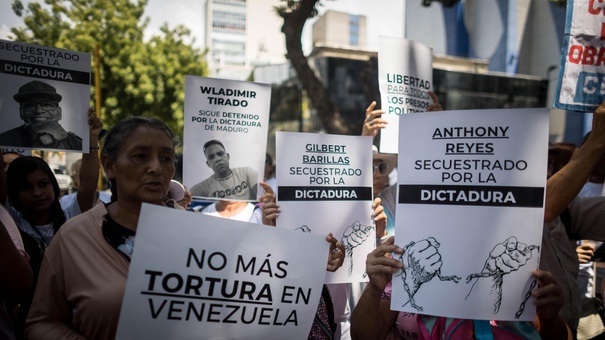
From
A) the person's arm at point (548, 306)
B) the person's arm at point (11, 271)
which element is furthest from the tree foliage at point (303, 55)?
the person's arm at point (11, 271)

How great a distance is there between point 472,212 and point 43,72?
9.00 feet

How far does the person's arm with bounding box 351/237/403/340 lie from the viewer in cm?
176

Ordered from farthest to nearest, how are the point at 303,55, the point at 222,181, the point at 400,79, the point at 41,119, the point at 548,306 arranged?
1. the point at 303,55
2. the point at 400,79
3. the point at 222,181
4. the point at 41,119
5. the point at 548,306

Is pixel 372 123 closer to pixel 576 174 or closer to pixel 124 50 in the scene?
pixel 576 174

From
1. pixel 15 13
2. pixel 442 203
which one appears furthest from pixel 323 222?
pixel 15 13

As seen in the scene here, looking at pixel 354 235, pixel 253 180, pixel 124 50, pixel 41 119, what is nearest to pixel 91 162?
pixel 41 119

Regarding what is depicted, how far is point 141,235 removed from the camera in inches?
58.9

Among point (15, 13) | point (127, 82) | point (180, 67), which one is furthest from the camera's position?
point (180, 67)

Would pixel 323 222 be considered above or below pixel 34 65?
below

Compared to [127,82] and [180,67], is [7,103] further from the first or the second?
[180,67]

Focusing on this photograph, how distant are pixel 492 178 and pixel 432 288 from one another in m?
0.46

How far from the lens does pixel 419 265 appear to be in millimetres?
1720

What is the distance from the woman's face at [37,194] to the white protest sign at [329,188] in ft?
5.21

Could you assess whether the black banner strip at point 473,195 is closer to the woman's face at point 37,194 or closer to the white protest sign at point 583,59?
the white protest sign at point 583,59
